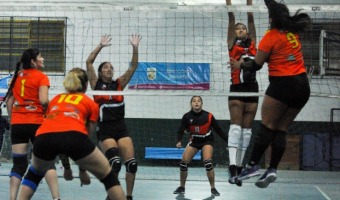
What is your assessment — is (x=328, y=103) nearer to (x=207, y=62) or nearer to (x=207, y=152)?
(x=207, y=62)

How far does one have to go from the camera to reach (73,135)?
6.24 m

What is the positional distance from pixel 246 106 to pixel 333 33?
1067 cm

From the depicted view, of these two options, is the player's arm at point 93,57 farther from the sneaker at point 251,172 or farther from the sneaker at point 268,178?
the sneaker at point 268,178

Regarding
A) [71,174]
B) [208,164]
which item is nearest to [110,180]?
[71,174]

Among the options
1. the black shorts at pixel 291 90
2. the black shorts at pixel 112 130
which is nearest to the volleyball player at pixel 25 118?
the black shorts at pixel 112 130

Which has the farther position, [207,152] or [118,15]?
[118,15]

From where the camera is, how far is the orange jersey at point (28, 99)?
8156 mm

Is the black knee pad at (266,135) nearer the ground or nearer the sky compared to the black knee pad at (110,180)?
nearer the sky

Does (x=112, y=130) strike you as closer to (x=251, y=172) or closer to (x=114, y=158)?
(x=114, y=158)

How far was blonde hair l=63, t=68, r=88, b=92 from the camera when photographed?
668cm

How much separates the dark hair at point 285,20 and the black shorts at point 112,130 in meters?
3.23

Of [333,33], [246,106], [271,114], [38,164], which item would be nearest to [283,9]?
[271,114]

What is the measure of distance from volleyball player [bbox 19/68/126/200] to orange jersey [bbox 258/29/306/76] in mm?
1992

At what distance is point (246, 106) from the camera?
8734mm
